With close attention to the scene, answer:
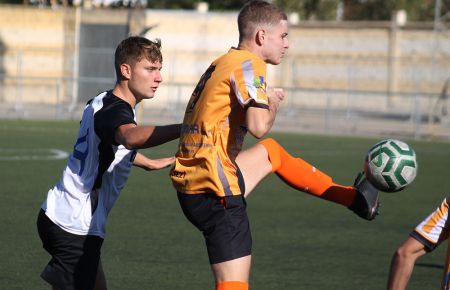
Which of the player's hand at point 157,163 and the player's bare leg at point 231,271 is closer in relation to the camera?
the player's bare leg at point 231,271

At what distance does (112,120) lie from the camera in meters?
5.52

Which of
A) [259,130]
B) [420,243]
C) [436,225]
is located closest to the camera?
[259,130]

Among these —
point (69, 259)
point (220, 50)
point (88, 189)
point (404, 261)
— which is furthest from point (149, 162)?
point (220, 50)

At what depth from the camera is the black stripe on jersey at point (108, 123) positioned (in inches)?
217

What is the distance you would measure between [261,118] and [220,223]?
0.65 m

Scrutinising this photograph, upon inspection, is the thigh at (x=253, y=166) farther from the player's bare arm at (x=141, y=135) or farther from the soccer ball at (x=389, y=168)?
the player's bare arm at (x=141, y=135)

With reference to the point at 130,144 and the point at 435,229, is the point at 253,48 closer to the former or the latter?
the point at 130,144

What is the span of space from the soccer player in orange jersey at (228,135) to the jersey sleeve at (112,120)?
329 mm

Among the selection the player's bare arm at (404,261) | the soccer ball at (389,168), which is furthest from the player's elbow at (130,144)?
the player's bare arm at (404,261)

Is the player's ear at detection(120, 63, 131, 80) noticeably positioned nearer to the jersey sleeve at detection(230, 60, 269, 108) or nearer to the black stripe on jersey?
the black stripe on jersey

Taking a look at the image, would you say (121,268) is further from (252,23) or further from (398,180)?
(252,23)

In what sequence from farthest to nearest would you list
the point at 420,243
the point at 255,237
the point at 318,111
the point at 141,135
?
the point at 318,111
the point at 255,237
the point at 420,243
the point at 141,135

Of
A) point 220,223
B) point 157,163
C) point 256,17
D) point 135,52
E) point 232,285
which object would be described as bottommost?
point 232,285

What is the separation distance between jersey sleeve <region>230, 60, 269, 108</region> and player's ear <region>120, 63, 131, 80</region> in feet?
1.94
